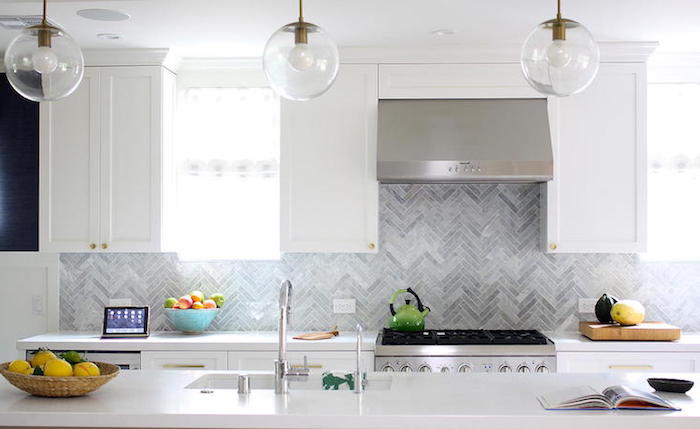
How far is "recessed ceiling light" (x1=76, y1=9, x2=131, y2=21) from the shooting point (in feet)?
12.8

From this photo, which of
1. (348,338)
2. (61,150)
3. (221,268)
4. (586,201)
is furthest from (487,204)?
(61,150)

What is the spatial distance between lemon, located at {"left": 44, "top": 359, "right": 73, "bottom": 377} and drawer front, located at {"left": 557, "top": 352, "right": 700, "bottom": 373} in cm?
257

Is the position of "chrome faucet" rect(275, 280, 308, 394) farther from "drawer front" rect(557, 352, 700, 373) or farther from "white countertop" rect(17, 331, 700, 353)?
"drawer front" rect(557, 352, 700, 373)

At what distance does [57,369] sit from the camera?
279 centimetres

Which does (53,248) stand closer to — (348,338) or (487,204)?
(348,338)

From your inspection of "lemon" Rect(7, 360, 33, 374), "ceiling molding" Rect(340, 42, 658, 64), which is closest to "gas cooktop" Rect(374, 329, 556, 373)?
"ceiling molding" Rect(340, 42, 658, 64)

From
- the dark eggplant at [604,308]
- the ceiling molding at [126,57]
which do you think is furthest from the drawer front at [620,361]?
the ceiling molding at [126,57]

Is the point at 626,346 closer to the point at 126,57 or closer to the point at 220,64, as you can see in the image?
the point at 220,64

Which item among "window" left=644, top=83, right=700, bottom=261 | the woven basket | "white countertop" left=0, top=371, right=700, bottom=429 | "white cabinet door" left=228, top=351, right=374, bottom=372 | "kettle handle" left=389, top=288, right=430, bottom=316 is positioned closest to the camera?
"white countertop" left=0, top=371, right=700, bottom=429

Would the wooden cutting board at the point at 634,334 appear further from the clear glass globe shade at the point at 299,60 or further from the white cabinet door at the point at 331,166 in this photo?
the clear glass globe shade at the point at 299,60

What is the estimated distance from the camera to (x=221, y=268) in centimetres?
503

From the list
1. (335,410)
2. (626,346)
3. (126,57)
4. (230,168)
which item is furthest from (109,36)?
(626,346)

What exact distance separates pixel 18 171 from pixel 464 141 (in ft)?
8.57

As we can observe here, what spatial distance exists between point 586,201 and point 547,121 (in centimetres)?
49
